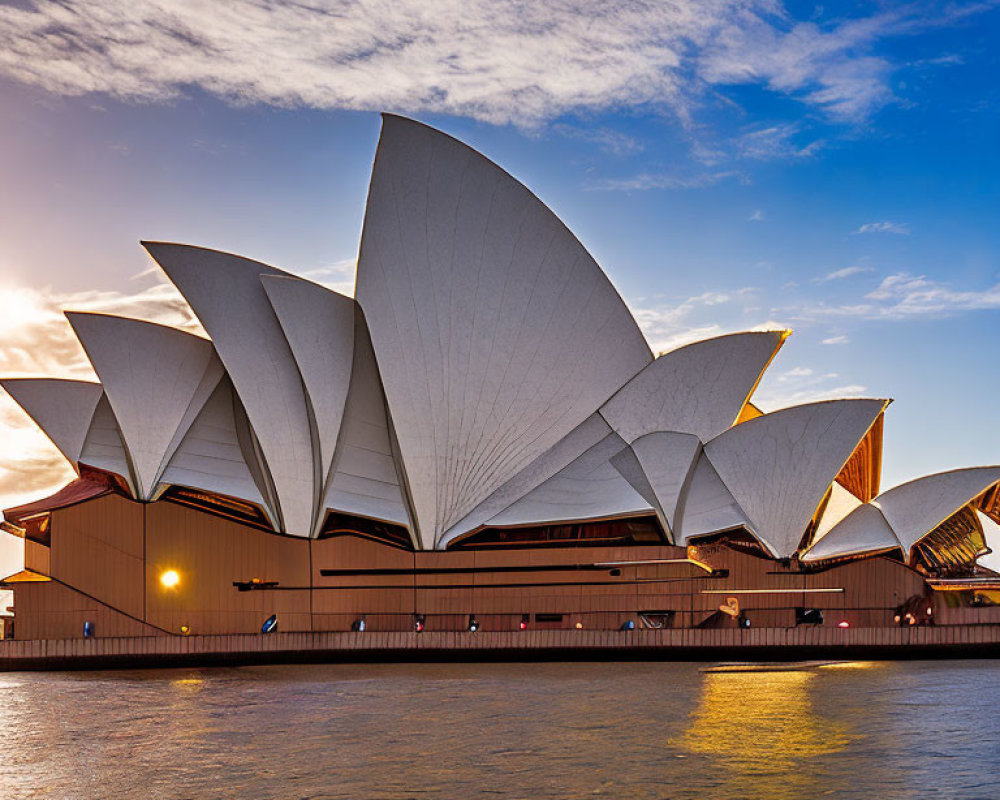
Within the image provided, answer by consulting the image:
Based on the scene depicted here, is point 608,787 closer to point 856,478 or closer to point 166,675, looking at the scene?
point 166,675

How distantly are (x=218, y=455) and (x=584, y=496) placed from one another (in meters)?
10.6

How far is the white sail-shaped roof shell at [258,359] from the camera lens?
31797 mm

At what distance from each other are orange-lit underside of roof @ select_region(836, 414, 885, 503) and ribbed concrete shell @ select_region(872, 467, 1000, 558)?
91.4 inches

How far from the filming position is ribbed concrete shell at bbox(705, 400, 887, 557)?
1176 inches

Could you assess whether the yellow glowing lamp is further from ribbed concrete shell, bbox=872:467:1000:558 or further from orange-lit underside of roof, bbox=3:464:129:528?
ribbed concrete shell, bbox=872:467:1000:558

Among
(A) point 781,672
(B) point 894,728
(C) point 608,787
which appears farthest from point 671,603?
(C) point 608,787

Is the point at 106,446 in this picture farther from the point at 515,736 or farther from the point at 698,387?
the point at 515,736

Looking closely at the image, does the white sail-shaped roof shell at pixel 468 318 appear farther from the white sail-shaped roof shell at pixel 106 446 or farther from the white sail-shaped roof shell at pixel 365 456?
the white sail-shaped roof shell at pixel 106 446

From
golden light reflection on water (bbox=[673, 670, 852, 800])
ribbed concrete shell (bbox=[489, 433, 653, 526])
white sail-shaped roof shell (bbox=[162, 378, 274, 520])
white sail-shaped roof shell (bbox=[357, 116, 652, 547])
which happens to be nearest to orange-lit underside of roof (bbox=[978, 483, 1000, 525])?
ribbed concrete shell (bbox=[489, 433, 653, 526])

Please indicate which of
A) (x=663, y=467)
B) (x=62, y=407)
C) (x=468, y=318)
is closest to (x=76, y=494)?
(x=62, y=407)

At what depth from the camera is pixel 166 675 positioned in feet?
88.0

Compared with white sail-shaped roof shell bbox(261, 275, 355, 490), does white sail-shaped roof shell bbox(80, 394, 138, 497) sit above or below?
below

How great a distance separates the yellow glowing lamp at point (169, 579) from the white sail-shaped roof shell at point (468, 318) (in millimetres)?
6993

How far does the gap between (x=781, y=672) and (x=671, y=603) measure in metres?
5.95
